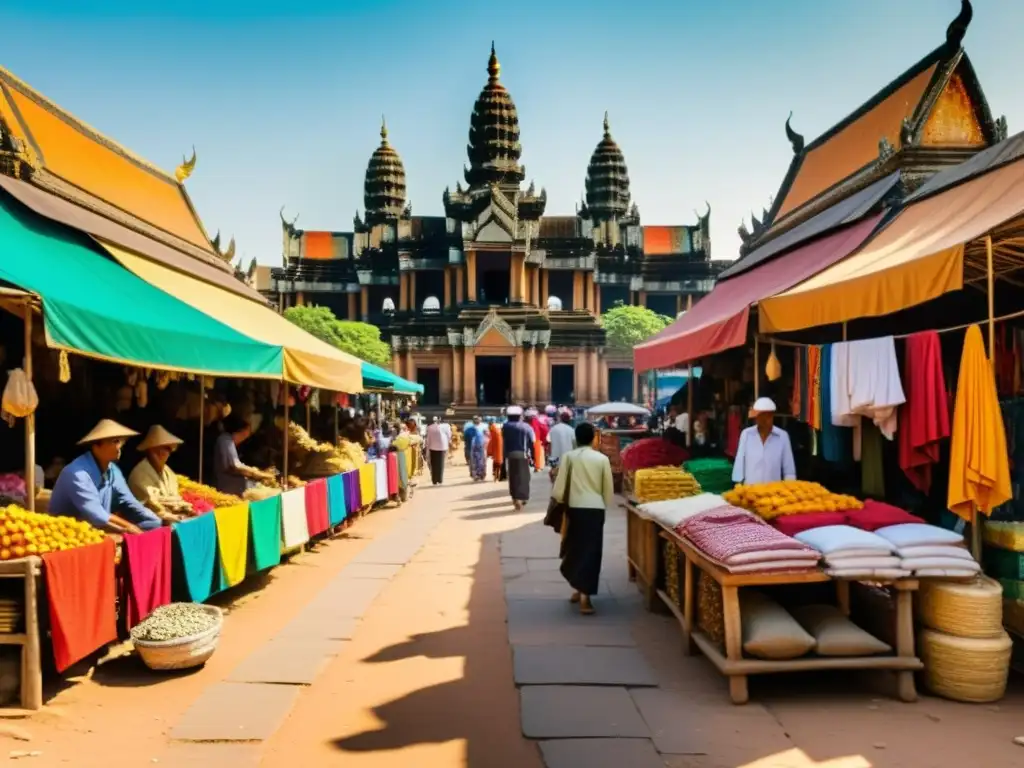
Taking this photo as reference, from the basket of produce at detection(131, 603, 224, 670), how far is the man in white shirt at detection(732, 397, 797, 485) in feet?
13.9

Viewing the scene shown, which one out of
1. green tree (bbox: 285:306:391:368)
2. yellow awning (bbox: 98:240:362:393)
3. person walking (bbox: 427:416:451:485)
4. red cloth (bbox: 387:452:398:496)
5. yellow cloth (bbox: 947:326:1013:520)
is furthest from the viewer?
green tree (bbox: 285:306:391:368)

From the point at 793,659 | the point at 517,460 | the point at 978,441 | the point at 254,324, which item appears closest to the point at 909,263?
the point at 978,441

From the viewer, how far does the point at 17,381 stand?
15.4 ft

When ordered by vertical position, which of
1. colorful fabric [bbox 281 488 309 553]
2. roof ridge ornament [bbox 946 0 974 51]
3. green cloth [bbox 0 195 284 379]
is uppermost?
roof ridge ornament [bbox 946 0 974 51]

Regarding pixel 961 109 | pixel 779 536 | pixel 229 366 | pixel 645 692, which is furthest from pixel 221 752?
pixel 961 109

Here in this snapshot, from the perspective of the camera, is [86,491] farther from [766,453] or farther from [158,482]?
[766,453]

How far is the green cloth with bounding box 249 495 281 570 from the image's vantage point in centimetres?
711

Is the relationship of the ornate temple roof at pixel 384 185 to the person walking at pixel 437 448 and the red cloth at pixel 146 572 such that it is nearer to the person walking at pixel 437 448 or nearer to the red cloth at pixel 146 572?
the person walking at pixel 437 448

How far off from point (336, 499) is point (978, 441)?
7365 millimetres

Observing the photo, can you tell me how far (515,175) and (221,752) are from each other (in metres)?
40.6

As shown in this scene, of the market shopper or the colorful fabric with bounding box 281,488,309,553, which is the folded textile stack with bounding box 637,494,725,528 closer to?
the colorful fabric with bounding box 281,488,309,553

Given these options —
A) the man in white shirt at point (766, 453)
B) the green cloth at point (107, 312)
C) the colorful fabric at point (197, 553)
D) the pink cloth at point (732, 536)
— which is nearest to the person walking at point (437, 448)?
the green cloth at point (107, 312)

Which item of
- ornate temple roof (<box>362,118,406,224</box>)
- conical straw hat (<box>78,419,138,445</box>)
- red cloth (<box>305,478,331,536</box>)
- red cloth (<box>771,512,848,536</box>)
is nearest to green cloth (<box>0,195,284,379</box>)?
conical straw hat (<box>78,419,138,445</box>)

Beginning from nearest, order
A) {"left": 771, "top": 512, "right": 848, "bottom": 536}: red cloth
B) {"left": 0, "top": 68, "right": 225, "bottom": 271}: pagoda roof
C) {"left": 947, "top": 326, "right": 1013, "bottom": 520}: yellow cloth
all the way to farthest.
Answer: {"left": 947, "top": 326, "right": 1013, "bottom": 520}: yellow cloth → {"left": 771, "top": 512, "right": 848, "bottom": 536}: red cloth → {"left": 0, "top": 68, "right": 225, "bottom": 271}: pagoda roof
